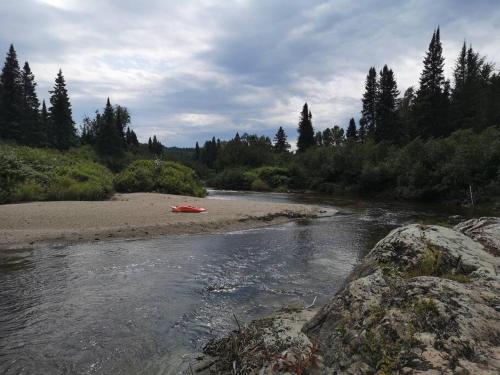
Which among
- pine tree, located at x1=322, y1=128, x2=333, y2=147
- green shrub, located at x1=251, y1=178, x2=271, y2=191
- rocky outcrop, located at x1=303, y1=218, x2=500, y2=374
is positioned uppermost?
pine tree, located at x1=322, y1=128, x2=333, y2=147

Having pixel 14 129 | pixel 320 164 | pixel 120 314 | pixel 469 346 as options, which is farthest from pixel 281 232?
pixel 14 129

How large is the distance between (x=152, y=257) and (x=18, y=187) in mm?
14172

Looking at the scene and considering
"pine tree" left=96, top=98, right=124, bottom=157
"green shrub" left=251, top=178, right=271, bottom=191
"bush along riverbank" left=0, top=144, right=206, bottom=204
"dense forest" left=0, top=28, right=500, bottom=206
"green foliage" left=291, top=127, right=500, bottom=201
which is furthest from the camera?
"pine tree" left=96, top=98, right=124, bottom=157

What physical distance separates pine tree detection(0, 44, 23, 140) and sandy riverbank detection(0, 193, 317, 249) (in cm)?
4633

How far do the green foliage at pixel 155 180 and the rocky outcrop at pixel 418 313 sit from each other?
29542 millimetres

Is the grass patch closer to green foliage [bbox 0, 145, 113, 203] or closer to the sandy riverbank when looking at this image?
the sandy riverbank

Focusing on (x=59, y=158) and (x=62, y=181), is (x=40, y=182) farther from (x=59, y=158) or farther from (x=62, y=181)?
(x=59, y=158)

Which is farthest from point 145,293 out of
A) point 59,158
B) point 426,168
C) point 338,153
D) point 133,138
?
point 133,138

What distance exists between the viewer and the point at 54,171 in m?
26.3

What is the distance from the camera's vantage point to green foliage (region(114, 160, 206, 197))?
3278cm

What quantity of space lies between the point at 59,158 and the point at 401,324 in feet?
118

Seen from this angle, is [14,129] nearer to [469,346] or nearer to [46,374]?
[46,374]

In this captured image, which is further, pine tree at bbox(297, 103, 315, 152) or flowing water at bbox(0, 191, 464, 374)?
pine tree at bbox(297, 103, 315, 152)

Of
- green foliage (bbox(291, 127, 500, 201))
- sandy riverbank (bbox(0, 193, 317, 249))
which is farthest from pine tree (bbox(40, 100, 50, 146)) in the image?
sandy riverbank (bbox(0, 193, 317, 249))
